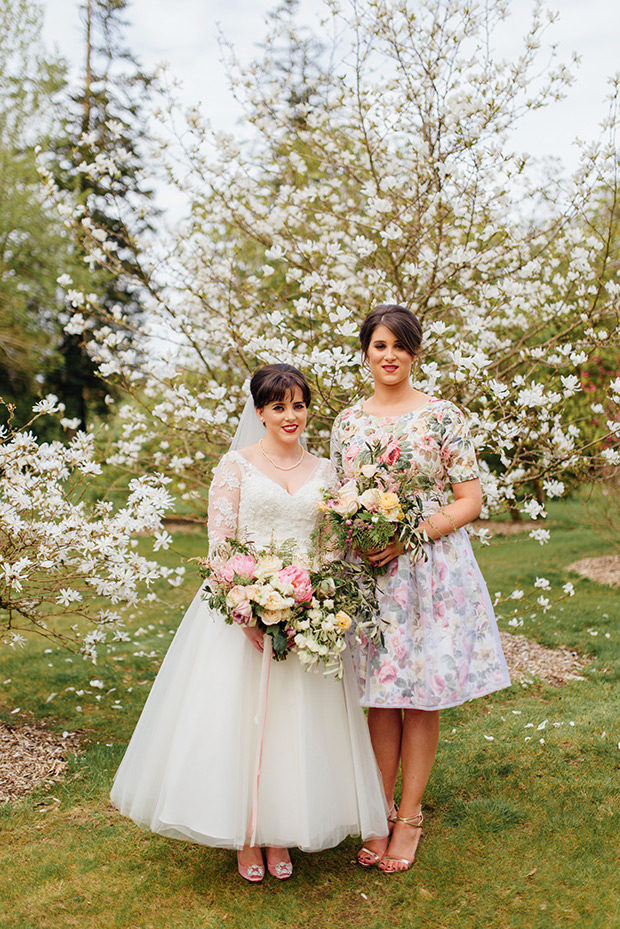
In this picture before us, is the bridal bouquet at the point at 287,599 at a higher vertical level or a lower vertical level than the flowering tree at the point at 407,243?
lower

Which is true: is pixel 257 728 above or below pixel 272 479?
below

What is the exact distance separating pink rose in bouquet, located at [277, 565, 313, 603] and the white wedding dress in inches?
10.1

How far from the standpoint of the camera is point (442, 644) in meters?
2.98

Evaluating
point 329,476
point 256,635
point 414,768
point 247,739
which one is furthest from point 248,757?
A: point 329,476

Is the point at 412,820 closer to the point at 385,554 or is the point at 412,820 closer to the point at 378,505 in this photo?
the point at 385,554

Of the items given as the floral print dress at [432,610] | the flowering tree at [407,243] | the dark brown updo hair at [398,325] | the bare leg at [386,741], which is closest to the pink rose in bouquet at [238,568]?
the floral print dress at [432,610]

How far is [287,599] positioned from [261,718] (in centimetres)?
47

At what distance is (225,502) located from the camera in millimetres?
3010

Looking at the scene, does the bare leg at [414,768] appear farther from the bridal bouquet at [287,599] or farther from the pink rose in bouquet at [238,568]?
the pink rose in bouquet at [238,568]

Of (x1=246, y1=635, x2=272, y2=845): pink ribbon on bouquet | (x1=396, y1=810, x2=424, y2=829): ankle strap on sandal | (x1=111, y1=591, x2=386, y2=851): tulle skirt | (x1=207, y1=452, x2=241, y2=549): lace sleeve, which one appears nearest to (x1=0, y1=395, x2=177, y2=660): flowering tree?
(x1=207, y1=452, x2=241, y2=549): lace sleeve

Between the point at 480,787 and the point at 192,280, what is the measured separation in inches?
162

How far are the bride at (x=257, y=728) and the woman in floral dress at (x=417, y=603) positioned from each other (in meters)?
0.20

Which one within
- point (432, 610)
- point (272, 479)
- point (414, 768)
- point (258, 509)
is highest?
point (272, 479)

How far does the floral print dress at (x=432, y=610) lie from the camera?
2.97 m
